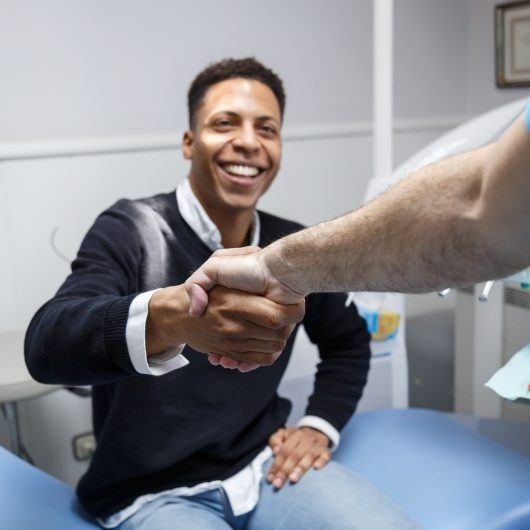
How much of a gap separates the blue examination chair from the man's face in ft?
1.87

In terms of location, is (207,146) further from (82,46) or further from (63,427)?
(63,427)

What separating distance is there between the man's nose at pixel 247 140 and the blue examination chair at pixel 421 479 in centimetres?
65

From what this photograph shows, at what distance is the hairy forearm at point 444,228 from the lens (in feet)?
2.15

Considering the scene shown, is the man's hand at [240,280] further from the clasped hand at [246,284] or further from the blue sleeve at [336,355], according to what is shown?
the blue sleeve at [336,355]

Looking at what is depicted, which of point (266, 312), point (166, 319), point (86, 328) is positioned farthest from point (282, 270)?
point (86, 328)

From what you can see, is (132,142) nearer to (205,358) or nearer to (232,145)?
(232,145)

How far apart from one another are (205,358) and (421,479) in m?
0.48

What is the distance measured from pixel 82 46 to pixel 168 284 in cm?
99

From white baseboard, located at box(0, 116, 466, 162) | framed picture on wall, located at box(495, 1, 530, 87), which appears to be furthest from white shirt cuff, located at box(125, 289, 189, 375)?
framed picture on wall, located at box(495, 1, 530, 87)

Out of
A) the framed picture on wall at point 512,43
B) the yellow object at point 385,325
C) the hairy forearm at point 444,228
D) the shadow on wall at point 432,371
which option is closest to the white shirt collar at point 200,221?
the hairy forearm at point 444,228

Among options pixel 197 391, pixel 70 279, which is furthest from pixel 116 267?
pixel 197 391

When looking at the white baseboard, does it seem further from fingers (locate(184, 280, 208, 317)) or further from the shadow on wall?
fingers (locate(184, 280, 208, 317))

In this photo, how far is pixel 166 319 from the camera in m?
1.01

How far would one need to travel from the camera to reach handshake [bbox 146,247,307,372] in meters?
0.99
